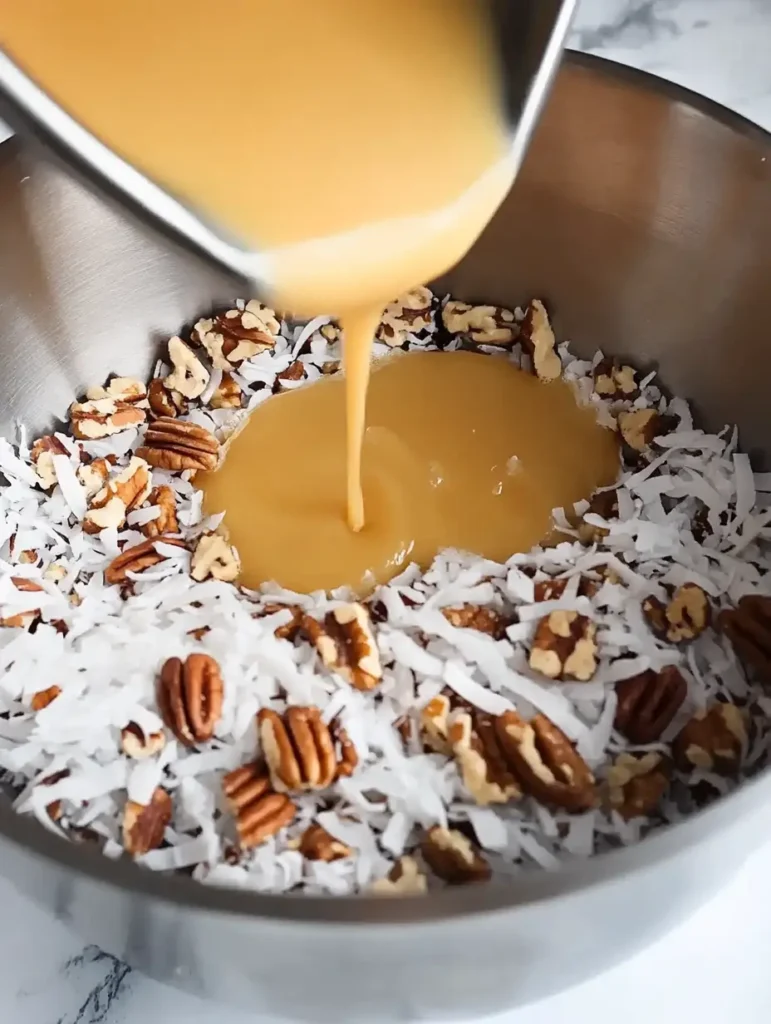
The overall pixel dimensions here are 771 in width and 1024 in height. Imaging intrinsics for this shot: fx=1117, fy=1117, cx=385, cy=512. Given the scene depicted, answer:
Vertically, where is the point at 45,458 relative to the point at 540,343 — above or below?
above

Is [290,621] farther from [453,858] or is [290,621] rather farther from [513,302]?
[513,302]

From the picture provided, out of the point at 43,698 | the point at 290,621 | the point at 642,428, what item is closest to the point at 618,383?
the point at 642,428

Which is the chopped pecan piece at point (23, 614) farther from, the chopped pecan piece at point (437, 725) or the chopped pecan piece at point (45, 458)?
the chopped pecan piece at point (437, 725)

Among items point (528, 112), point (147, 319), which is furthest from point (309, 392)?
point (528, 112)

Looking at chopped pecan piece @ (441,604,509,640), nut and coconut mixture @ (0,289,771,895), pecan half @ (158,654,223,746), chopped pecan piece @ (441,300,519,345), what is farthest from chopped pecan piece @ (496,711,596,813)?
chopped pecan piece @ (441,300,519,345)

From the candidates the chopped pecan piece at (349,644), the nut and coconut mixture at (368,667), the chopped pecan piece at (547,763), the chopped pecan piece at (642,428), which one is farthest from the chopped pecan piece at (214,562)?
the chopped pecan piece at (642,428)

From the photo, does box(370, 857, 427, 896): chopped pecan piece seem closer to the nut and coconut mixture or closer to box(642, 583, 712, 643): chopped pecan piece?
the nut and coconut mixture
